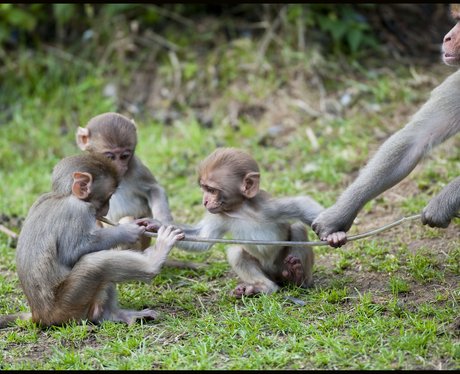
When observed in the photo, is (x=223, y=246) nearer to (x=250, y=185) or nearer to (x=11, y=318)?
(x=250, y=185)

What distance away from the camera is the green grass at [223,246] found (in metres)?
5.37

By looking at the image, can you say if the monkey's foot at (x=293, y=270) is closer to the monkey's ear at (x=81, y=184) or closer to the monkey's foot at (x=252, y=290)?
the monkey's foot at (x=252, y=290)

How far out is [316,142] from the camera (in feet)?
35.1

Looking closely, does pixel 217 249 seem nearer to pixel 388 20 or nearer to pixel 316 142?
pixel 316 142

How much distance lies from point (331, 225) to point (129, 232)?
165cm

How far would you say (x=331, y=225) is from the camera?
20.7 feet

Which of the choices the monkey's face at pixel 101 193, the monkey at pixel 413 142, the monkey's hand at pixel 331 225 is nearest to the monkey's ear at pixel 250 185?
the monkey's hand at pixel 331 225

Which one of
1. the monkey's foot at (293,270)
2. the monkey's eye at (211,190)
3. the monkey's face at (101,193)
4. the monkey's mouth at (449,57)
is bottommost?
the monkey's foot at (293,270)

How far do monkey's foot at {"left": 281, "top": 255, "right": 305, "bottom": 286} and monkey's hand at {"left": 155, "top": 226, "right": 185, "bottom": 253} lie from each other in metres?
0.95

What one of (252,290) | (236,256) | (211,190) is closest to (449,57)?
(211,190)

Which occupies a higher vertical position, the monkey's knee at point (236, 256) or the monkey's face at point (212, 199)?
the monkey's face at point (212, 199)

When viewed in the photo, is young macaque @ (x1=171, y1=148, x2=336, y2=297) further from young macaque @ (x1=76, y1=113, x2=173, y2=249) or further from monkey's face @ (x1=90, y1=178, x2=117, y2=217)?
young macaque @ (x1=76, y1=113, x2=173, y2=249)

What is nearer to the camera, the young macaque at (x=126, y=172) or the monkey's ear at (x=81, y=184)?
the monkey's ear at (x=81, y=184)

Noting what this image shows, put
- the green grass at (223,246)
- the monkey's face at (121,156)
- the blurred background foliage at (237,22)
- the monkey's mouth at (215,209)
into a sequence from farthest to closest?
the blurred background foliage at (237,22) < the monkey's face at (121,156) < the monkey's mouth at (215,209) < the green grass at (223,246)
